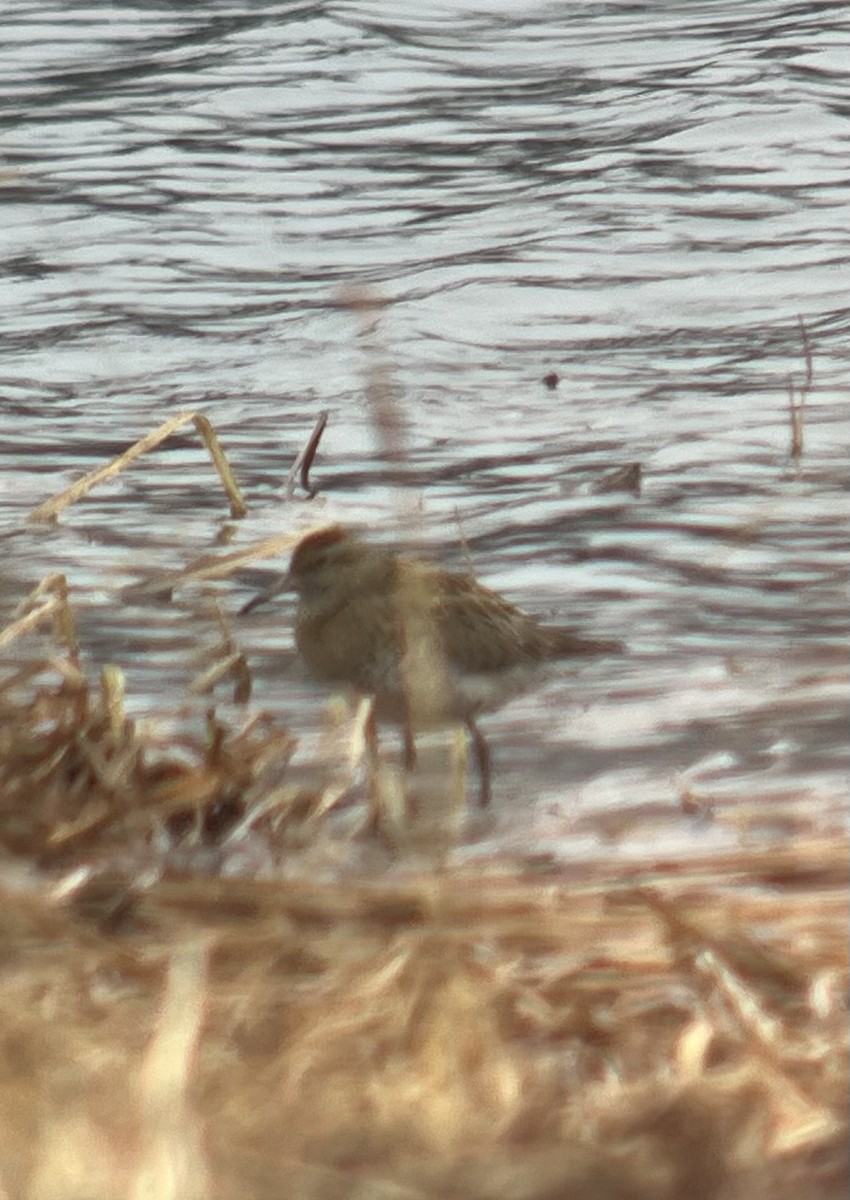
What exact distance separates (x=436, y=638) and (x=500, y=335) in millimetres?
2810

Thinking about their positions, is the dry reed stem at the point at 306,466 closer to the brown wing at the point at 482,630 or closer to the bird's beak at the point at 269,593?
the bird's beak at the point at 269,593

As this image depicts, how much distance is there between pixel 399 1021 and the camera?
187 centimetres

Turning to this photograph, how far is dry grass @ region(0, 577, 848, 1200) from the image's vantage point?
1655mm

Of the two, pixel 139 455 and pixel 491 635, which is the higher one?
pixel 491 635

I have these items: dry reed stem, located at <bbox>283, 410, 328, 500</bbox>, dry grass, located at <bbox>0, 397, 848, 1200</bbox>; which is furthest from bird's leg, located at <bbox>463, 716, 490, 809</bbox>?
dry reed stem, located at <bbox>283, 410, 328, 500</bbox>

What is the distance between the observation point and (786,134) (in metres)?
7.16

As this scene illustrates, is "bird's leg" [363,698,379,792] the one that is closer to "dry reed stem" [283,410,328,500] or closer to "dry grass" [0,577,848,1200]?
"dry grass" [0,577,848,1200]

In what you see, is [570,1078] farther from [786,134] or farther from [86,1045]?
[786,134]

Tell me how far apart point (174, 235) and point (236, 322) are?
0.77m

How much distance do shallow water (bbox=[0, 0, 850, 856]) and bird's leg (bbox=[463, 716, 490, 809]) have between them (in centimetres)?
4

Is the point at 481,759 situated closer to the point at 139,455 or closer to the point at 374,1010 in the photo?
the point at 374,1010

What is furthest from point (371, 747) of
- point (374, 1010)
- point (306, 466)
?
point (306, 466)

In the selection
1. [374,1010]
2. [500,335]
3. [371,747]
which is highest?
[374,1010]

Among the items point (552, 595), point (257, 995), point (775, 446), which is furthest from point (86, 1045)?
point (775, 446)
